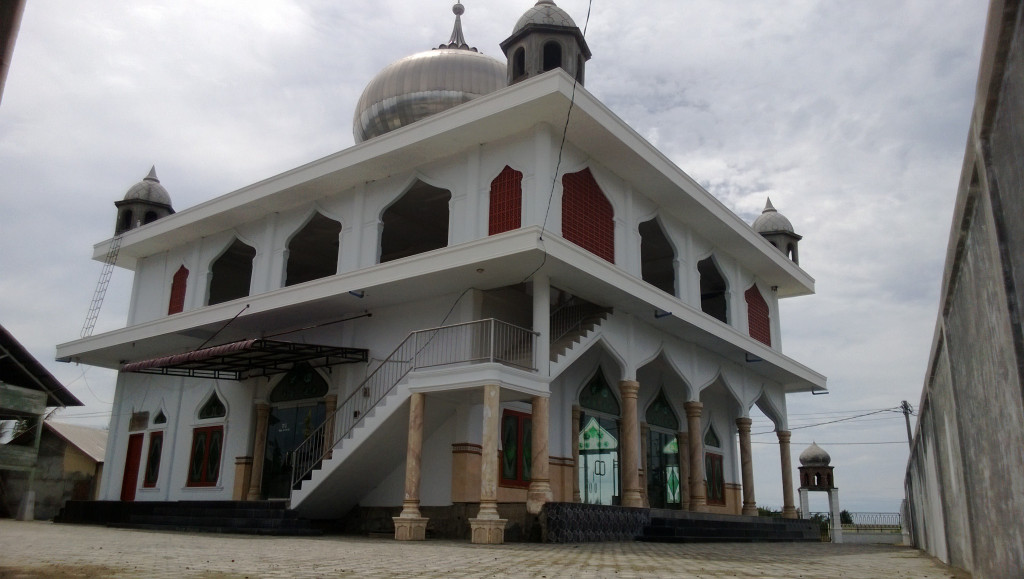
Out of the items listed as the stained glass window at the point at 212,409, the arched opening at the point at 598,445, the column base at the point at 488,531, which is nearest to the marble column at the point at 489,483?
the column base at the point at 488,531

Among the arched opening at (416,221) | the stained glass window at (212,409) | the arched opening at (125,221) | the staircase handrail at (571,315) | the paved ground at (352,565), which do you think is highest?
the arched opening at (125,221)

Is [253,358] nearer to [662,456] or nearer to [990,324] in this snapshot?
[662,456]

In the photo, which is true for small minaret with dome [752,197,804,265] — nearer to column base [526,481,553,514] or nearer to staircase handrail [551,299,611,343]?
staircase handrail [551,299,611,343]

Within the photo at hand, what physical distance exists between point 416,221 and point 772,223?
11.5 meters

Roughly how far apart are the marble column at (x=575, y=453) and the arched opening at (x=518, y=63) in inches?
271

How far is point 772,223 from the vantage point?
24781mm

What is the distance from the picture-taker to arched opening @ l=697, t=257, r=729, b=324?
21575 mm

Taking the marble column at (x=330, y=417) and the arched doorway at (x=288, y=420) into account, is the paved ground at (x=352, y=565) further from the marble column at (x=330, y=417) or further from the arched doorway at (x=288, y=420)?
the arched doorway at (x=288, y=420)

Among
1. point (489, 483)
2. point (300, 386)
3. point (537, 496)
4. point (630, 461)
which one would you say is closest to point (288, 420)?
point (300, 386)

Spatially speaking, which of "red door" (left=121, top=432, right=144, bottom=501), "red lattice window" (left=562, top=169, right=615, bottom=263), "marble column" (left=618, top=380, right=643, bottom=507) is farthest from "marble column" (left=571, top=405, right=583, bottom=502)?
"red door" (left=121, top=432, right=144, bottom=501)

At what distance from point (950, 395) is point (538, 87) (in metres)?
8.78

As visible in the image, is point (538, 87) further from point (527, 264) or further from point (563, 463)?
point (563, 463)

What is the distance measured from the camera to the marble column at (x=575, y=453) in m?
16.1

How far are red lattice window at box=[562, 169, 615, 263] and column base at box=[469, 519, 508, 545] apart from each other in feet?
17.0
